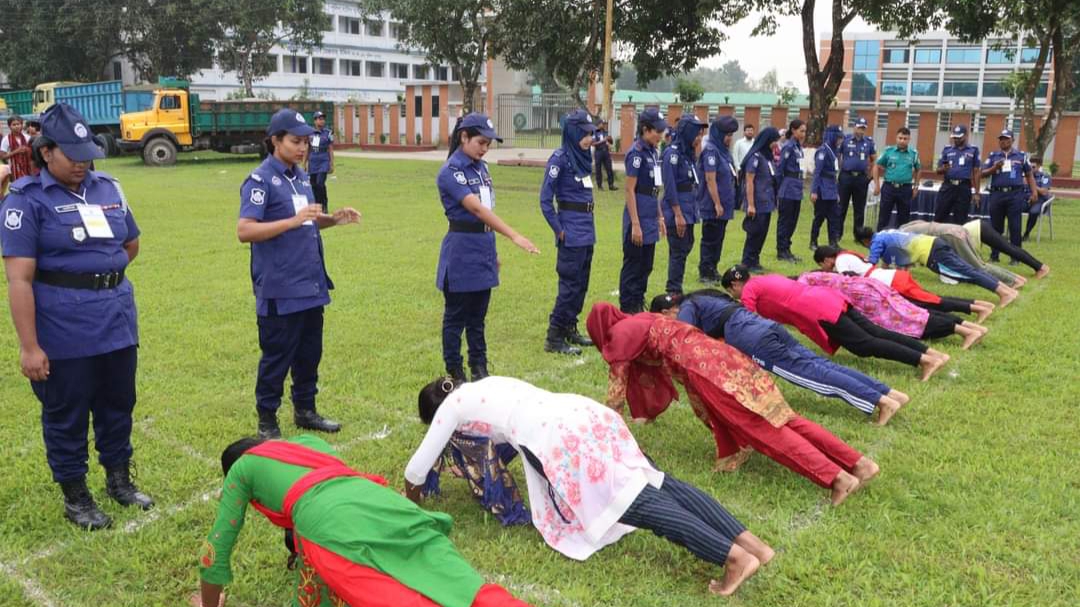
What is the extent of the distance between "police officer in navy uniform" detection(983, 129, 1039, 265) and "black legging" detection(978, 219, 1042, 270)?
0.98 m

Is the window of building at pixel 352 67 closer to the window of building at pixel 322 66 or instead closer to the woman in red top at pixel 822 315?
the window of building at pixel 322 66

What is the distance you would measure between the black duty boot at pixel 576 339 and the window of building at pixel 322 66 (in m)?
58.6

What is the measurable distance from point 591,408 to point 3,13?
4711 cm

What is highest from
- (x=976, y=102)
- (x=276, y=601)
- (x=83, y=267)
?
(x=976, y=102)

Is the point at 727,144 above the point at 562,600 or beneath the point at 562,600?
above

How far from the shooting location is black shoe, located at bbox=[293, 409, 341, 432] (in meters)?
4.78

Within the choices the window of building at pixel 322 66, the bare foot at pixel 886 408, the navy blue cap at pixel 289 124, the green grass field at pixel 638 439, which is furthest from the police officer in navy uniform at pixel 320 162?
the window of building at pixel 322 66

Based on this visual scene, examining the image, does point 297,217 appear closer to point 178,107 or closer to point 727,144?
point 727,144

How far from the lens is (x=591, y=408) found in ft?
10.8

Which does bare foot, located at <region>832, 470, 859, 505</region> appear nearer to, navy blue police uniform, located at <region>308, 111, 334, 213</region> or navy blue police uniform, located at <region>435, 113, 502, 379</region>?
navy blue police uniform, located at <region>435, 113, 502, 379</region>

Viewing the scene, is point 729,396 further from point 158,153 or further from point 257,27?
point 257,27

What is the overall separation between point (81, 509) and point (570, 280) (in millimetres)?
3698

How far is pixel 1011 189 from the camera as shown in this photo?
10.5 m

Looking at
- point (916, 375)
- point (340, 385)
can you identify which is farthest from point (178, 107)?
point (916, 375)
